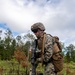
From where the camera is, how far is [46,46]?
5848 mm

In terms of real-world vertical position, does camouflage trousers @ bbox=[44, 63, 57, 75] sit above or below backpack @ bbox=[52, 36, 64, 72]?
below

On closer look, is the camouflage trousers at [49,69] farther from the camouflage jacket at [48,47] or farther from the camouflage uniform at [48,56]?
the camouflage jacket at [48,47]

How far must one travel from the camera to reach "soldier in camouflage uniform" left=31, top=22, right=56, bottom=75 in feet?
19.0

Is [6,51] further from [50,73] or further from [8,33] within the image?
[50,73]

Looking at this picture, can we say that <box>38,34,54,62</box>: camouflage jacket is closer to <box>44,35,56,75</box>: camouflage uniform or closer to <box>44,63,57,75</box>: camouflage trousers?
<box>44,35,56,75</box>: camouflage uniform

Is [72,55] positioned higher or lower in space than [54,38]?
higher

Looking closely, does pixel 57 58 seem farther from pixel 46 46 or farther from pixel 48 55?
pixel 46 46

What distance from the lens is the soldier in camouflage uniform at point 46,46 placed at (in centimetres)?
580

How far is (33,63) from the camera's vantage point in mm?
5902

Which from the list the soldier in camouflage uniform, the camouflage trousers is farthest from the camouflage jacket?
the camouflage trousers

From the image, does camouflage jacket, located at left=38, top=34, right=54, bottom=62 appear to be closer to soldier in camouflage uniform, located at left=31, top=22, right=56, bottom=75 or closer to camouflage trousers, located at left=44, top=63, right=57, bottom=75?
soldier in camouflage uniform, located at left=31, top=22, right=56, bottom=75

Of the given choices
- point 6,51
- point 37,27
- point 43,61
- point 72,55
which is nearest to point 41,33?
point 37,27

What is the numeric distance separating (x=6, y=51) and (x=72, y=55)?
94.2 feet

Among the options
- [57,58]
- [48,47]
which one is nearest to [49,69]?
[57,58]
